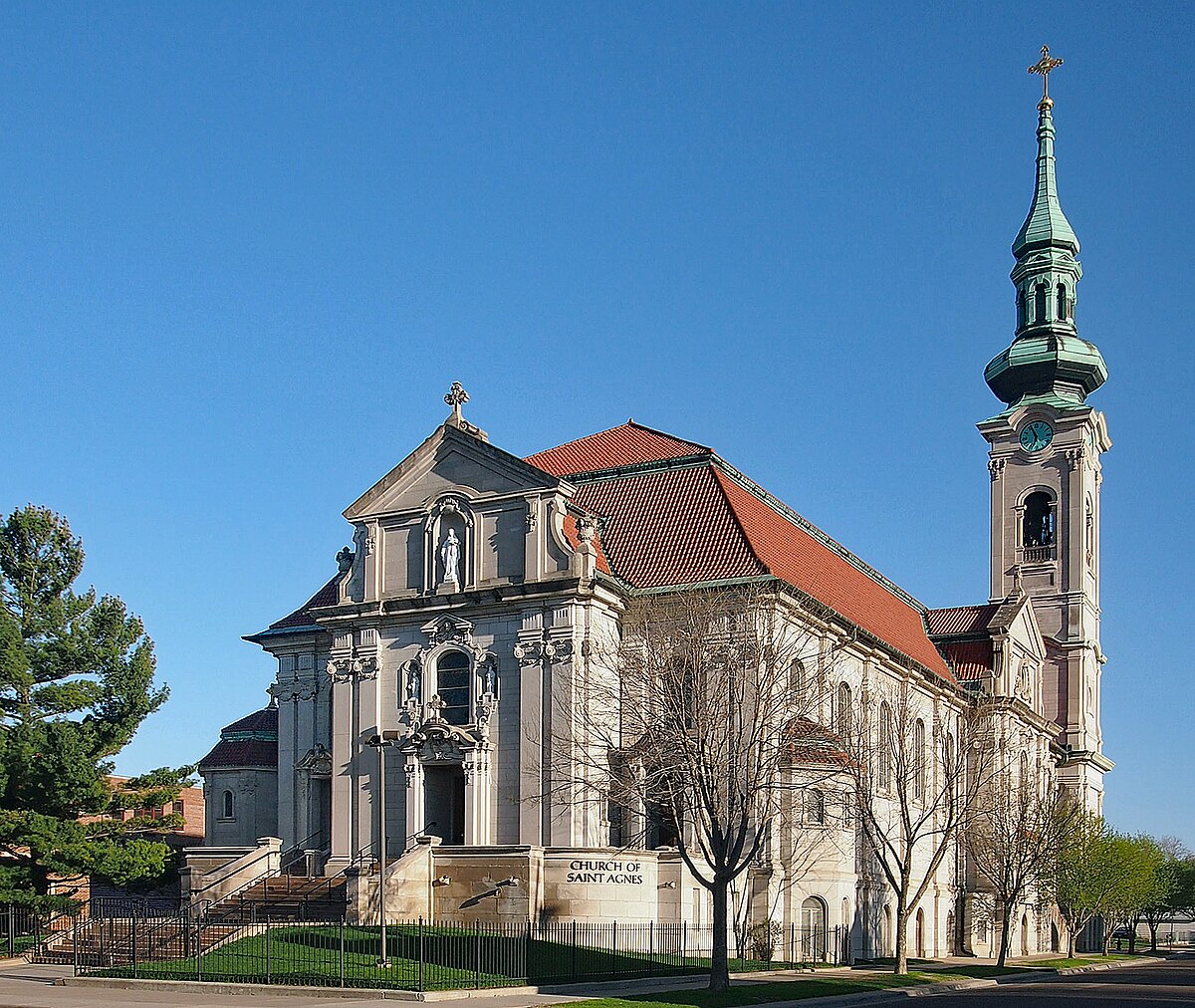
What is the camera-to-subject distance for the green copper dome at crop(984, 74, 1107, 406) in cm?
8925

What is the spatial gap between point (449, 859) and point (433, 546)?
10818 mm

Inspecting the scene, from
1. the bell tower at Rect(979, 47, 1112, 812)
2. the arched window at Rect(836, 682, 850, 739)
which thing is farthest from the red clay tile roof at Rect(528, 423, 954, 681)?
the bell tower at Rect(979, 47, 1112, 812)

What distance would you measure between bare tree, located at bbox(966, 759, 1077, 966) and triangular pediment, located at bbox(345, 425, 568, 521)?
21430mm

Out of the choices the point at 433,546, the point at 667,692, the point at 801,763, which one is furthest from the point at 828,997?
the point at 433,546

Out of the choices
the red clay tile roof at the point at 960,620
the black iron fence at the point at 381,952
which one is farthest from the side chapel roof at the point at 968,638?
the black iron fence at the point at 381,952

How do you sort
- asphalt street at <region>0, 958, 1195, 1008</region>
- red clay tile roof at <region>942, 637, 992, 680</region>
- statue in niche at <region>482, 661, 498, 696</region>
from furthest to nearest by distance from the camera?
1. red clay tile roof at <region>942, 637, 992, 680</region>
2. statue in niche at <region>482, 661, 498, 696</region>
3. asphalt street at <region>0, 958, 1195, 1008</region>

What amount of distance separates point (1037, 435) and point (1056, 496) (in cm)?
366

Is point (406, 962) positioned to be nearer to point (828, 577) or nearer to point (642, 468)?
point (642, 468)

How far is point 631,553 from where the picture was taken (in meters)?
50.4

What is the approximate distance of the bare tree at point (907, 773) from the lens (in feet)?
154

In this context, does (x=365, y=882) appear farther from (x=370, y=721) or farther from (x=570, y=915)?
(x=370, y=721)

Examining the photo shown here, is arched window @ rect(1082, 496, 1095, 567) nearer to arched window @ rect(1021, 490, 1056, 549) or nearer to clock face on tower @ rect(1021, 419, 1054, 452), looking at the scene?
arched window @ rect(1021, 490, 1056, 549)

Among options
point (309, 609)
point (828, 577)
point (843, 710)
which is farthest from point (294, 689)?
point (828, 577)

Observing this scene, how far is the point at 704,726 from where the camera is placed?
123 feet
